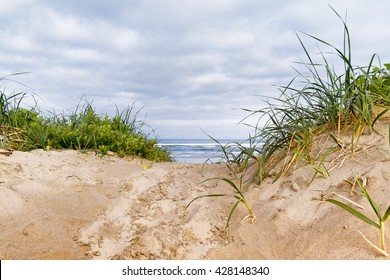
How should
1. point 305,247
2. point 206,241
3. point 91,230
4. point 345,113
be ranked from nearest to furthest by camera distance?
point 305,247 < point 206,241 < point 91,230 < point 345,113

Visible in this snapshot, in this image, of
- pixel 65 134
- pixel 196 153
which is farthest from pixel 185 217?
pixel 196 153

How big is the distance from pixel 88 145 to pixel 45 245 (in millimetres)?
2722

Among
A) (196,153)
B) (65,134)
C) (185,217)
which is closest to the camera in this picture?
(185,217)

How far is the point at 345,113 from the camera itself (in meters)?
3.32

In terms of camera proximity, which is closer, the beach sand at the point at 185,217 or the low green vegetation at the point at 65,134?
the beach sand at the point at 185,217

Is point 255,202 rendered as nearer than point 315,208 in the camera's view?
No

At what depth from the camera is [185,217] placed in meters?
2.95

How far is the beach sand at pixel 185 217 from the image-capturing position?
94.3 inches

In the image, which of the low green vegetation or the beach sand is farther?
the low green vegetation

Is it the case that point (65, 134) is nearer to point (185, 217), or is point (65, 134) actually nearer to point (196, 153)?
point (185, 217)

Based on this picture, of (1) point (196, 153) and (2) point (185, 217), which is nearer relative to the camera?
(2) point (185, 217)

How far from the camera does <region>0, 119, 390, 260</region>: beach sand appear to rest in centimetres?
240
